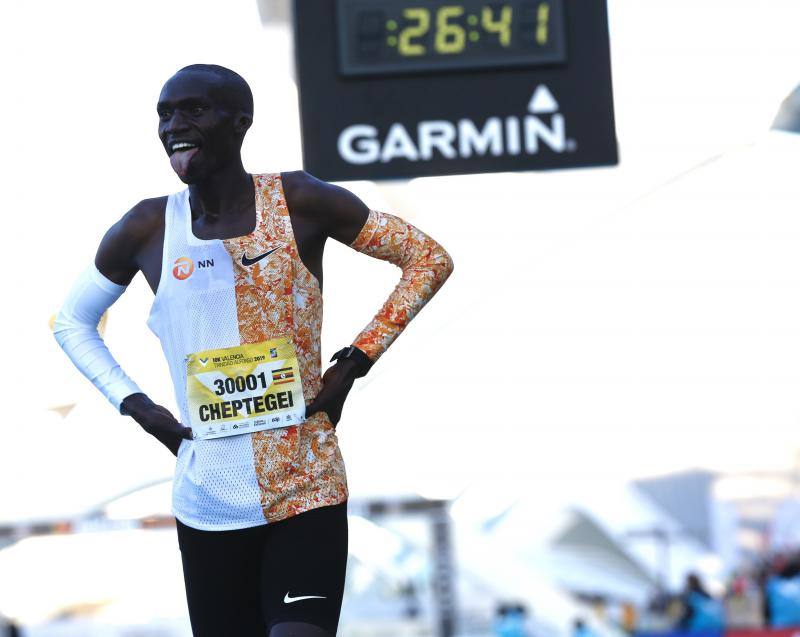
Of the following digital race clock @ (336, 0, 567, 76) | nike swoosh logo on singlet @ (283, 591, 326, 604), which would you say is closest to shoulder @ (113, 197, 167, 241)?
nike swoosh logo on singlet @ (283, 591, 326, 604)

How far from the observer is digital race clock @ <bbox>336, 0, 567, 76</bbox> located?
484cm

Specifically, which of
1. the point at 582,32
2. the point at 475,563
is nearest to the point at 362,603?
the point at 475,563

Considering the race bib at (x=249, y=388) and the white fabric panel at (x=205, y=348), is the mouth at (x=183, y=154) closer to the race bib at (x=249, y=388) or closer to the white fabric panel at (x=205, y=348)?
the white fabric panel at (x=205, y=348)

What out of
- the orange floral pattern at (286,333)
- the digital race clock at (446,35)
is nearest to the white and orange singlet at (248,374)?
the orange floral pattern at (286,333)

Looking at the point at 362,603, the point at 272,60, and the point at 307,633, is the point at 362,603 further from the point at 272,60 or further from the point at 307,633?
the point at 307,633

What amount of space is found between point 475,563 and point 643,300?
15.6 meters

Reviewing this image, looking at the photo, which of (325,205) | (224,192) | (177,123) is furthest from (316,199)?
(177,123)

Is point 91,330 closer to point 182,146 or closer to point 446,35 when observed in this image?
point 182,146

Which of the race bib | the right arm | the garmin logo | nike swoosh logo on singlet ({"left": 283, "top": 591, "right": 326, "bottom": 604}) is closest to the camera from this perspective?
nike swoosh logo on singlet ({"left": 283, "top": 591, "right": 326, "bottom": 604})

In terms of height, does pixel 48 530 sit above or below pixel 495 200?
below

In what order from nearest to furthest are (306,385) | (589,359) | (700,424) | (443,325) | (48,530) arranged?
(306,385), (48,530), (443,325), (589,359), (700,424)

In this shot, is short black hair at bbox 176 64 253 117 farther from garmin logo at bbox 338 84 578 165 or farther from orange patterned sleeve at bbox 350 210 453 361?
garmin logo at bbox 338 84 578 165

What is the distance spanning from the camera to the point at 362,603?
9758 millimetres

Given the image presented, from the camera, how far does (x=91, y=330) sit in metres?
2.85
